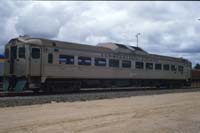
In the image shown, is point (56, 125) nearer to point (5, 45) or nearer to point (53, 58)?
point (53, 58)

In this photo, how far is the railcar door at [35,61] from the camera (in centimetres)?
2034

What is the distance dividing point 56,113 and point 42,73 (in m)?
9.27

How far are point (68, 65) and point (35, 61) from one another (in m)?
2.65

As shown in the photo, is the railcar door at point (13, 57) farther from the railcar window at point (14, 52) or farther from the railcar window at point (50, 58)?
the railcar window at point (50, 58)

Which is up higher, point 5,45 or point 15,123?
point 5,45

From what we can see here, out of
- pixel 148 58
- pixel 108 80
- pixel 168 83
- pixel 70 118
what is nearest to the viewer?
pixel 70 118

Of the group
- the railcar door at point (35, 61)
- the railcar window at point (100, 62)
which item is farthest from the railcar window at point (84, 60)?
the railcar door at point (35, 61)

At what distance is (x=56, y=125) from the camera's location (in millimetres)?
9320

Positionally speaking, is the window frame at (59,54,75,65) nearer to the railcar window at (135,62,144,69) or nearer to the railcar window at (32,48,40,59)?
the railcar window at (32,48,40,59)

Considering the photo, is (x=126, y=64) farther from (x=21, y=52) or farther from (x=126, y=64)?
(x=21, y=52)

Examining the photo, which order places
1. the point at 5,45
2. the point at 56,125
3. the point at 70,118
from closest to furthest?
the point at 56,125 < the point at 70,118 < the point at 5,45

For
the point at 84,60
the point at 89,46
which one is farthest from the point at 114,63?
the point at 84,60

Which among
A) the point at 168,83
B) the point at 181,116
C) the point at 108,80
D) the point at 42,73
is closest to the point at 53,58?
the point at 42,73

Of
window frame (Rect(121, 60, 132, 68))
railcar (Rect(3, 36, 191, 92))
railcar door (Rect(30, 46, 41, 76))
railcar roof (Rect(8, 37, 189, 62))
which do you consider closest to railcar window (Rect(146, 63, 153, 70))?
railcar (Rect(3, 36, 191, 92))
